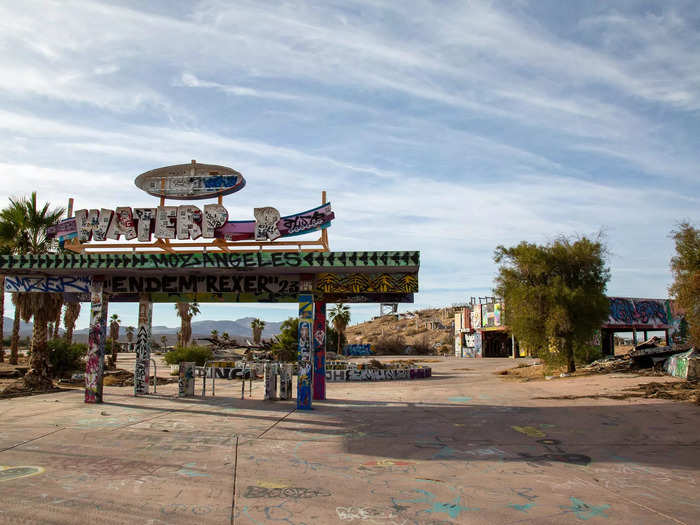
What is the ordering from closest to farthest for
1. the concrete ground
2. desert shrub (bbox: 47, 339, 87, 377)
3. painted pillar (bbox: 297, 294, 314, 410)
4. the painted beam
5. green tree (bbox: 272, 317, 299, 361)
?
the concrete ground → the painted beam → painted pillar (bbox: 297, 294, 314, 410) → desert shrub (bbox: 47, 339, 87, 377) → green tree (bbox: 272, 317, 299, 361)

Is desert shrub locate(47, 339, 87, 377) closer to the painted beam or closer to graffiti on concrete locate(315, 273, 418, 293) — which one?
the painted beam

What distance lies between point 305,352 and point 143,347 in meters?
7.06

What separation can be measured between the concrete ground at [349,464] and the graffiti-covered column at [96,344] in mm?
622

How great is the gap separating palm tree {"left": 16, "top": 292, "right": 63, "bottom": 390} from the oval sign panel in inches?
327

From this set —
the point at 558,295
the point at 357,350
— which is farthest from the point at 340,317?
the point at 558,295

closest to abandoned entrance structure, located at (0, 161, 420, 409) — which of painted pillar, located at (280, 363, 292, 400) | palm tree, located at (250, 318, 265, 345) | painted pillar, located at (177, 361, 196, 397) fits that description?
painted pillar, located at (280, 363, 292, 400)

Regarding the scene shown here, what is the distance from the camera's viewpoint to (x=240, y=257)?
1380 centimetres

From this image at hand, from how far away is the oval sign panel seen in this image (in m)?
15.2

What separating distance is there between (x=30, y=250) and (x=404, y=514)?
2096 cm

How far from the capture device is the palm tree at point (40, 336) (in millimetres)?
18203

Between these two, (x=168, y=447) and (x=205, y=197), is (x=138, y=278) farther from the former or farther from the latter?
(x=168, y=447)

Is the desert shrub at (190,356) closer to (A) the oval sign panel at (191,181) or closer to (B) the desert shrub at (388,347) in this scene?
(A) the oval sign panel at (191,181)

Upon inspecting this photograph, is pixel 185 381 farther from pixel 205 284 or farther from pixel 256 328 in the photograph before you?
pixel 256 328

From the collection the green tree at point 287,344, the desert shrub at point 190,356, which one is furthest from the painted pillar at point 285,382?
the green tree at point 287,344
